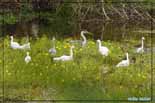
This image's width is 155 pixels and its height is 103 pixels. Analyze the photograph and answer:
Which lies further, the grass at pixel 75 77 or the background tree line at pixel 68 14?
the background tree line at pixel 68 14

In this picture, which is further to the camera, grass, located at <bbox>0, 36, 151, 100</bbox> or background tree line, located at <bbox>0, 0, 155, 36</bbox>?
background tree line, located at <bbox>0, 0, 155, 36</bbox>

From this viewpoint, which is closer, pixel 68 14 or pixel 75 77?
pixel 75 77

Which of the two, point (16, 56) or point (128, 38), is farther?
point (128, 38)

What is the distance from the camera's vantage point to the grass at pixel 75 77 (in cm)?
630

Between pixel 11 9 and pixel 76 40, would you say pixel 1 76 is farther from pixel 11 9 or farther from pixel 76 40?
pixel 11 9

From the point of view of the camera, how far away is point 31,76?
6.55 meters

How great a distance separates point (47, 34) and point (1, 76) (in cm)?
231

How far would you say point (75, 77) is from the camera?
21.4 feet

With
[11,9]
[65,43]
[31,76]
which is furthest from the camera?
[11,9]

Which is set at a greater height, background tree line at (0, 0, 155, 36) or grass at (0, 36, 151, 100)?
background tree line at (0, 0, 155, 36)

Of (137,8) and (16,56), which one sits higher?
(137,8)

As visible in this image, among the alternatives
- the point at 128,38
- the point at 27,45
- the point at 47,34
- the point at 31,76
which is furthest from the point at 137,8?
the point at 31,76

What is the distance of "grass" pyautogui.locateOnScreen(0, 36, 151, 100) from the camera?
630 cm

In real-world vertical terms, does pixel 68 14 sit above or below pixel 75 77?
above
